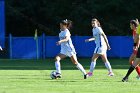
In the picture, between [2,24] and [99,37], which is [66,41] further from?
[2,24]

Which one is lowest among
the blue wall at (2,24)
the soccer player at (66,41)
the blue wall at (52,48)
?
the soccer player at (66,41)

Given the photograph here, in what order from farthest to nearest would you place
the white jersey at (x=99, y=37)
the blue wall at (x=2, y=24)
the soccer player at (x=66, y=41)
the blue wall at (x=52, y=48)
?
the blue wall at (x=52, y=48)
the blue wall at (x=2, y=24)
the white jersey at (x=99, y=37)
the soccer player at (x=66, y=41)

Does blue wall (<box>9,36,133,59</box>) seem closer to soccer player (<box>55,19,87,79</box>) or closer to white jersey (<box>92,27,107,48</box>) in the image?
white jersey (<box>92,27,107,48</box>)

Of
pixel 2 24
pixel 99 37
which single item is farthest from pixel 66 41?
pixel 2 24

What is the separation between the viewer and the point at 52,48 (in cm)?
4312

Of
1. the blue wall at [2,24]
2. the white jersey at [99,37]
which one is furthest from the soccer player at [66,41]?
the blue wall at [2,24]

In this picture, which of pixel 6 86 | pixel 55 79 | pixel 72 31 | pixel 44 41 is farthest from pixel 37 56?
pixel 6 86

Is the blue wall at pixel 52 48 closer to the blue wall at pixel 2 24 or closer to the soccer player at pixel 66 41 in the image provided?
the blue wall at pixel 2 24

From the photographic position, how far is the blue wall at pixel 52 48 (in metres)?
42.8

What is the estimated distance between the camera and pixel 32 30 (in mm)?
51062

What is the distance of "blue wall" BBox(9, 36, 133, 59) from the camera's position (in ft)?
140

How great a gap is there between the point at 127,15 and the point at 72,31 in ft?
15.0

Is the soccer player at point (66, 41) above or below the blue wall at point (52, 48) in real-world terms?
below


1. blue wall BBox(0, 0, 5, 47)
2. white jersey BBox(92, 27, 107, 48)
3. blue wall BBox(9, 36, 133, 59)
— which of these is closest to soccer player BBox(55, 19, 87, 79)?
white jersey BBox(92, 27, 107, 48)
